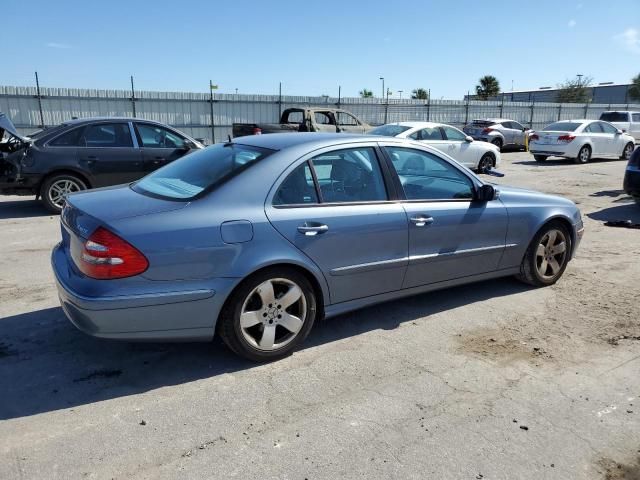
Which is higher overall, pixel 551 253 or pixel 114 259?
pixel 114 259

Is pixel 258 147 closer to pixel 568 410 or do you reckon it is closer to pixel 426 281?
pixel 426 281

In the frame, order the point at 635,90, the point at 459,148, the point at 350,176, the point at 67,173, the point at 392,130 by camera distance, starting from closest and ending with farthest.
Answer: the point at 350,176, the point at 67,173, the point at 392,130, the point at 459,148, the point at 635,90

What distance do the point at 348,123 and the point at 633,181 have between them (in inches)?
381

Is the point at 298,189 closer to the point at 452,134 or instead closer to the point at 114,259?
the point at 114,259

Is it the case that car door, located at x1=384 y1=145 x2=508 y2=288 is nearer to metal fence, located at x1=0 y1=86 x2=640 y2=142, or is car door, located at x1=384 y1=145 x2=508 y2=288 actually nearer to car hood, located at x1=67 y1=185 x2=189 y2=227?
car hood, located at x1=67 y1=185 x2=189 y2=227

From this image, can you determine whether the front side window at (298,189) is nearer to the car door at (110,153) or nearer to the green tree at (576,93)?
the car door at (110,153)

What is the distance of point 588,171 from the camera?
16.5 m

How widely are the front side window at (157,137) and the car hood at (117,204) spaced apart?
5.51 metres

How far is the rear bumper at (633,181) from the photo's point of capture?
9289 millimetres

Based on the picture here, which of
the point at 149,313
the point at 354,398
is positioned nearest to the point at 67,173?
the point at 149,313

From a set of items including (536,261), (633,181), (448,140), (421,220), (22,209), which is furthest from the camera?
(448,140)

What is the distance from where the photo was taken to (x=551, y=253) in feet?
17.9

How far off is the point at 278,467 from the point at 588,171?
1661cm

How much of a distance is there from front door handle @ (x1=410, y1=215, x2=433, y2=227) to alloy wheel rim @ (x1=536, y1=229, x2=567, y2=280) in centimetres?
160
